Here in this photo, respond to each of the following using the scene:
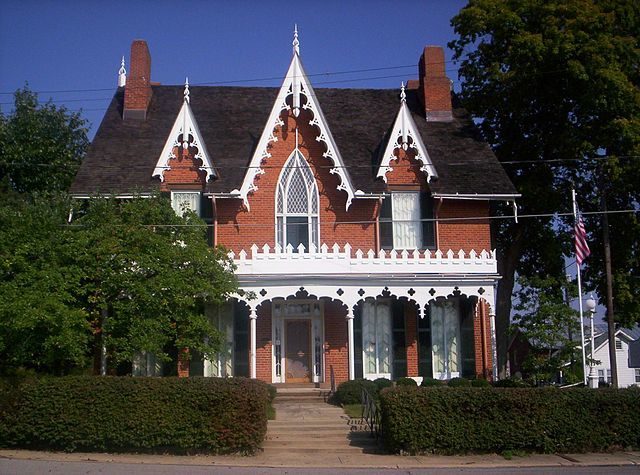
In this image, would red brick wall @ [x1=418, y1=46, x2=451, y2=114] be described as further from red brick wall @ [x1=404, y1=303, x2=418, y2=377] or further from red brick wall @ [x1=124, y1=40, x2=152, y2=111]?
red brick wall @ [x1=124, y1=40, x2=152, y2=111]

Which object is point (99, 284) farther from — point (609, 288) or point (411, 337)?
point (609, 288)

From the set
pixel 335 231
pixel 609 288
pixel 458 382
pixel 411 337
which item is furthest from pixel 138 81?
pixel 609 288

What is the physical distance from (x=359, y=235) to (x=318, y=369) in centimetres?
487

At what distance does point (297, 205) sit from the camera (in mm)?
26359

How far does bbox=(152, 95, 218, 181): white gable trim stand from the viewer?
25.6 meters

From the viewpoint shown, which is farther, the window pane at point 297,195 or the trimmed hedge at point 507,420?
the window pane at point 297,195

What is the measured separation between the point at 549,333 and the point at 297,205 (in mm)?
9666

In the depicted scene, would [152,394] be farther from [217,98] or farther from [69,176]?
[69,176]

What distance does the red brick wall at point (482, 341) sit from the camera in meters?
25.8

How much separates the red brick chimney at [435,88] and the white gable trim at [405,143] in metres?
3.85

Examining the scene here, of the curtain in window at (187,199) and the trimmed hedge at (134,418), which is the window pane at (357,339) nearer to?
the curtain in window at (187,199)

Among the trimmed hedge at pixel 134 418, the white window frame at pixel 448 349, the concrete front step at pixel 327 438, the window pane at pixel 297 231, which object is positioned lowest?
the concrete front step at pixel 327 438

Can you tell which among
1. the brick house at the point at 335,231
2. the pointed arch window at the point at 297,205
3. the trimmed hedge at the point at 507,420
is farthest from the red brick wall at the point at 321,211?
the trimmed hedge at the point at 507,420

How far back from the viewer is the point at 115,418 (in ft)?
50.8
